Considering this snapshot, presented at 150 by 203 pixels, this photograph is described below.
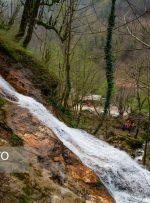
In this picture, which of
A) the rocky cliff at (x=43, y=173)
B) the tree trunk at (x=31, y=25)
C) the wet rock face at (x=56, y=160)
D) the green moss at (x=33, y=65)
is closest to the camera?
the rocky cliff at (x=43, y=173)

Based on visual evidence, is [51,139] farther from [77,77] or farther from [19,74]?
[77,77]

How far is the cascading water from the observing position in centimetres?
1012

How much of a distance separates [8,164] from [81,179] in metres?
2.02

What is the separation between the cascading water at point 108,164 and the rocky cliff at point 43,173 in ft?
2.81

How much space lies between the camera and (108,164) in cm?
1081

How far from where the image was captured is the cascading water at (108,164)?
33.2 ft

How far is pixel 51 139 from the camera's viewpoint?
934cm

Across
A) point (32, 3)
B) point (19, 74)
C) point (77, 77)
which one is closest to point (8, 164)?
point (19, 74)

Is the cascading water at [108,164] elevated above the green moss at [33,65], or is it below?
below

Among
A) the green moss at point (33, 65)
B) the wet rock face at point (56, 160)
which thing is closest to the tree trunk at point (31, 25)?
the green moss at point (33, 65)

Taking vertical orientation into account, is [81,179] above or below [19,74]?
below

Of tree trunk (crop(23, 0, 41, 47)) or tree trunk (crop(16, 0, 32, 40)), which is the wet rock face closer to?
tree trunk (crop(23, 0, 41, 47))

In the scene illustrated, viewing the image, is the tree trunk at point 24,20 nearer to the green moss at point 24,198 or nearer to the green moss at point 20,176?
the green moss at point 20,176

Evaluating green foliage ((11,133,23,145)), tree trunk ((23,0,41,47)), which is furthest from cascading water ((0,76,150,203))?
tree trunk ((23,0,41,47))
